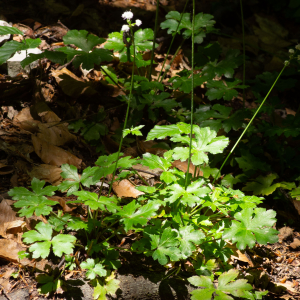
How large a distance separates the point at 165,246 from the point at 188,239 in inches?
5.7

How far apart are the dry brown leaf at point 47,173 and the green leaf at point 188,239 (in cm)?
100

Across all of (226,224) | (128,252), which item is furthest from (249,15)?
(128,252)

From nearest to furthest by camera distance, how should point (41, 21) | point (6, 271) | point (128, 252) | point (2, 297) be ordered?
point (2, 297), point (6, 271), point (128, 252), point (41, 21)

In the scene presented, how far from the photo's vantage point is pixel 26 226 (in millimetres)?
1859

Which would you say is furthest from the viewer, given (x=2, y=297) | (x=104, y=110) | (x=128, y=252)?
(x=104, y=110)

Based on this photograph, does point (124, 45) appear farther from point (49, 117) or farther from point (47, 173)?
point (47, 173)

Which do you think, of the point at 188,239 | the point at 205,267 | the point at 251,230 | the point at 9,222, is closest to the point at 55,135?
Answer: the point at 9,222

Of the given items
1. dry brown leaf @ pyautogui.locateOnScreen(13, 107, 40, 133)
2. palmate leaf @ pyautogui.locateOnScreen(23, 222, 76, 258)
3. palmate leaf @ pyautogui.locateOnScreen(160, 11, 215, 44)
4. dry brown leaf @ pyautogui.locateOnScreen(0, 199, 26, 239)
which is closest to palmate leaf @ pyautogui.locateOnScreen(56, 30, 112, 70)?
dry brown leaf @ pyautogui.locateOnScreen(13, 107, 40, 133)

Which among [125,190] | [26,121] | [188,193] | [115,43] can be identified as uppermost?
[115,43]

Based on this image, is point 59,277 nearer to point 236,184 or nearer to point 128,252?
point 128,252

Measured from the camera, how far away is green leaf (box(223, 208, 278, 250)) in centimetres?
158

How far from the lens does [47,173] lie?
2.16 meters

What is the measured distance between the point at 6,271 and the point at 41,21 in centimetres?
294

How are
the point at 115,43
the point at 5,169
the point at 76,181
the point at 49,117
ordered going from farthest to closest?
1. the point at 115,43
2. the point at 49,117
3. the point at 5,169
4. the point at 76,181
